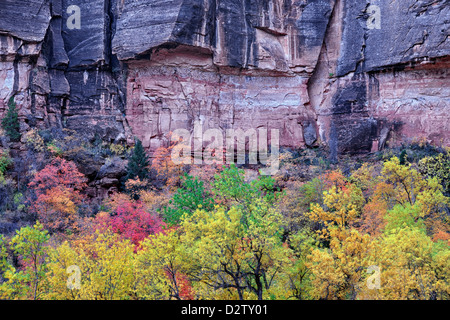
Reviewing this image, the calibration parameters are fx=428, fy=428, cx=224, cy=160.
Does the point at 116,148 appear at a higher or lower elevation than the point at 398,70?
lower

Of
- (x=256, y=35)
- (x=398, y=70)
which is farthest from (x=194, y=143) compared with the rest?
(x=398, y=70)

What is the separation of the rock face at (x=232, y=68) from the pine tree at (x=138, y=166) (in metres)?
4.68

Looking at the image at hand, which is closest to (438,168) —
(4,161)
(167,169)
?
(167,169)

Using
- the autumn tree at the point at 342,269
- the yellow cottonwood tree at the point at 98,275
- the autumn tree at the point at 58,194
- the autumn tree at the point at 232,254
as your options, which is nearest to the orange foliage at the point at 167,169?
the autumn tree at the point at 58,194

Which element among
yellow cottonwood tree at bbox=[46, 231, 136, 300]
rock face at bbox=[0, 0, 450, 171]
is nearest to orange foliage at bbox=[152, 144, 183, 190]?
rock face at bbox=[0, 0, 450, 171]

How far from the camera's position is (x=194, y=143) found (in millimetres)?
35281

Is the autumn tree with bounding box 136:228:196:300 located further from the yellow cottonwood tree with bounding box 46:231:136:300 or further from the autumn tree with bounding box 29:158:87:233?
the autumn tree with bounding box 29:158:87:233

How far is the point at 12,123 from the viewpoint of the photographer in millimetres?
31156

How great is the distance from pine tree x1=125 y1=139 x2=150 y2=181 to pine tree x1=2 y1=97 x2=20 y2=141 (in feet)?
27.7

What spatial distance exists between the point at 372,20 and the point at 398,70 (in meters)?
4.83

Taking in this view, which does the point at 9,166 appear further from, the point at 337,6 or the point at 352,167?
the point at 337,6

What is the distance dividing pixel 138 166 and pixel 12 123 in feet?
31.8

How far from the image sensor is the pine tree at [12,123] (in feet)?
101

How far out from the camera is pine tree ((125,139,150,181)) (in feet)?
100
